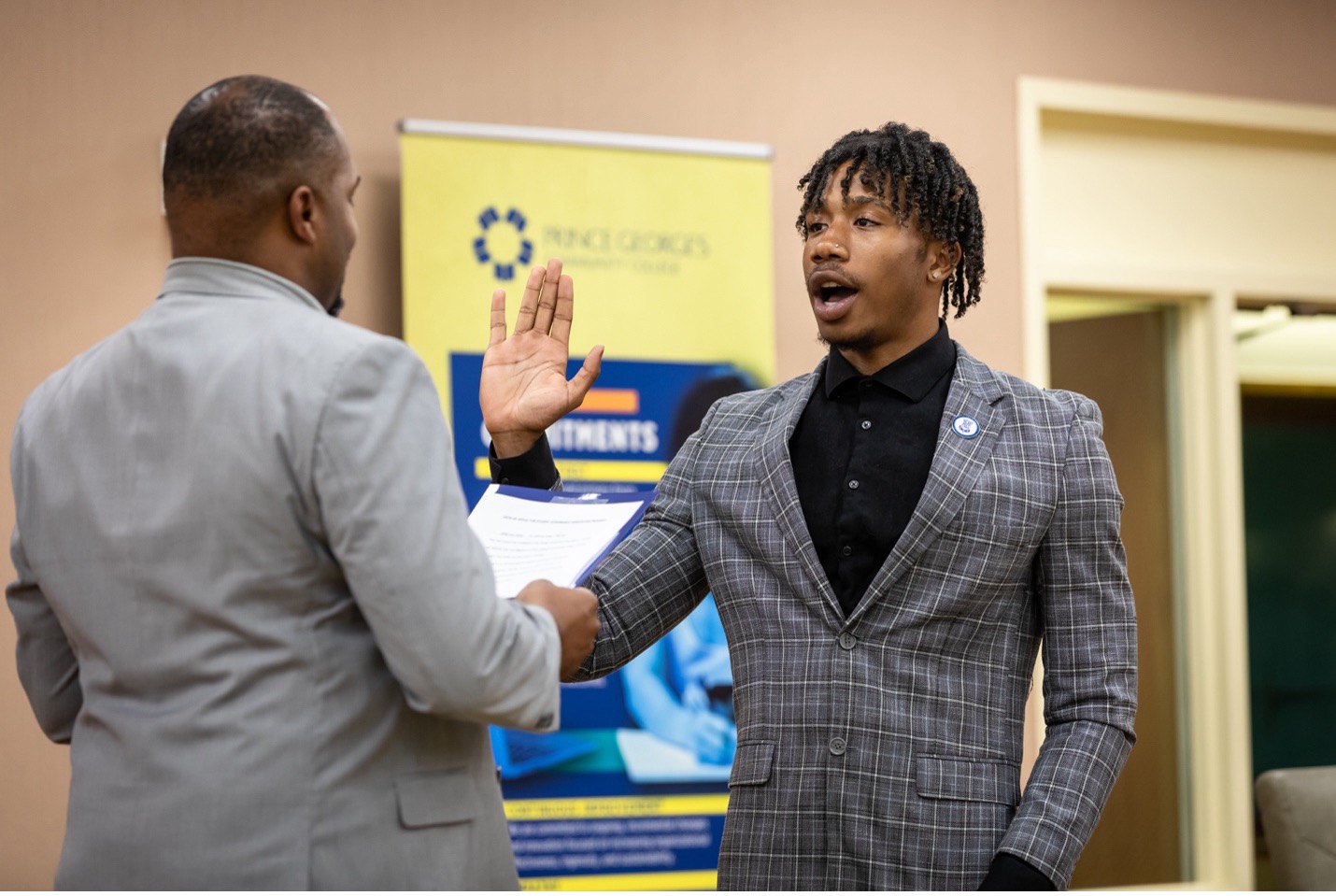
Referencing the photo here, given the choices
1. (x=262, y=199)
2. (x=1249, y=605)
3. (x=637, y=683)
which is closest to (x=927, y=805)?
(x=262, y=199)

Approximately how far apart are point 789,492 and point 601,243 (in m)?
2.24

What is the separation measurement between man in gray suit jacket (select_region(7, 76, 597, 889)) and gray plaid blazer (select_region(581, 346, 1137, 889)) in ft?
2.03

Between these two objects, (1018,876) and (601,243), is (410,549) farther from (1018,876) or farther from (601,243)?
(601,243)

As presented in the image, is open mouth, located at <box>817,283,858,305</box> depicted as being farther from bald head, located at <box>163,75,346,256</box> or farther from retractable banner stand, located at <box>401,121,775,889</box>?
retractable banner stand, located at <box>401,121,775,889</box>

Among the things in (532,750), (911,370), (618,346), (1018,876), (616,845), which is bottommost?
(616,845)

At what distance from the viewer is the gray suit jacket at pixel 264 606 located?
136 centimetres

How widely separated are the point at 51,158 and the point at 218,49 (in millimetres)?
561

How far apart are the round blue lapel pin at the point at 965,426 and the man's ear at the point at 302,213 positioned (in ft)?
3.26

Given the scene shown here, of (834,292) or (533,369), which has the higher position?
(834,292)

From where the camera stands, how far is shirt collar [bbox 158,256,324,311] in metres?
1.48

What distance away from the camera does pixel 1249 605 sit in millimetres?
5234

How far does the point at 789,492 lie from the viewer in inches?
81.5

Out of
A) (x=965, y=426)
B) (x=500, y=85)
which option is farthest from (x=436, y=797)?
(x=500, y=85)

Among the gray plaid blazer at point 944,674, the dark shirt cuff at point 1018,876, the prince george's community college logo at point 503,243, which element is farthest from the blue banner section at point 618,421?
the dark shirt cuff at point 1018,876
